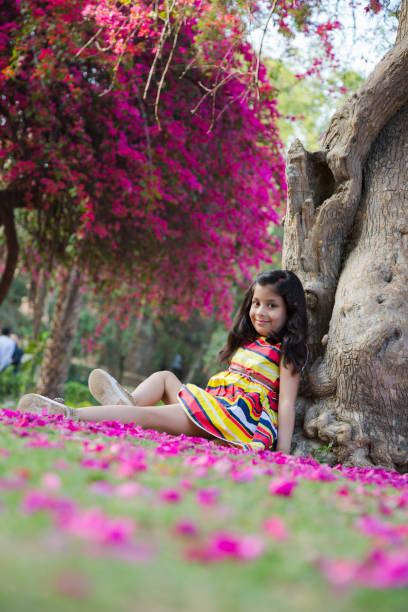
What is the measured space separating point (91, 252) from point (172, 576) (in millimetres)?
5899

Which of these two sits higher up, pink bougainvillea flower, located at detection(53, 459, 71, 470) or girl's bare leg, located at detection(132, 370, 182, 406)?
pink bougainvillea flower, located at detection(53, 459, 71, 470)

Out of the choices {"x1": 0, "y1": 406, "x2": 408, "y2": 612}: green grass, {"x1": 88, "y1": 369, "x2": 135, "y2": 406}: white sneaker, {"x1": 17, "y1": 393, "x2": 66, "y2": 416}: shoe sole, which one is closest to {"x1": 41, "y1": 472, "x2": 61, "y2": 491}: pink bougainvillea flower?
{"x1": 0, "y1": 406, "x2": 408, "y2": 612}: green grass

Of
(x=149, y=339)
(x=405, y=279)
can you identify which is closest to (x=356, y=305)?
(x=405, y=279)

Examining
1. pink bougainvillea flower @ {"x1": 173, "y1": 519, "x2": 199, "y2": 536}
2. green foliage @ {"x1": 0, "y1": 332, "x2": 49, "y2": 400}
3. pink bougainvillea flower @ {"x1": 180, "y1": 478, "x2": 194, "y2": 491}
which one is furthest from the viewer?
green foliage @ {"x1": 0, "y1": 332, "x2": 49, "y2": 400}

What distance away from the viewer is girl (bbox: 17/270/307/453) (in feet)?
10.9

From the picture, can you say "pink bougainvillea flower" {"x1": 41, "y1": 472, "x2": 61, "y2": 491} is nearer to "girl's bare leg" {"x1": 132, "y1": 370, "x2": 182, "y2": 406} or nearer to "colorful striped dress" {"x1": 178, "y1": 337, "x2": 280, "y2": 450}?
"colorful striped dress" {"x1": 178, "y1": 337, "x2": 280, "y2": 450}

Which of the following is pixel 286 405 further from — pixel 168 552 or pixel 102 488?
pixel 168 552

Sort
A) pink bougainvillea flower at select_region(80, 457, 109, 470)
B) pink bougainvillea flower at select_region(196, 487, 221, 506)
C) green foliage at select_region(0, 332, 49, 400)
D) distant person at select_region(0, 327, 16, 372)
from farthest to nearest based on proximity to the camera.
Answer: distant person at select_region(0, 327, 16, 372), green foliage at select_region(0, 332, 49, 400), pink bougainvillea flower at select_region(80, 457, 109, 470), pink bougainvillea flower at select_region(196, 487, 221, 506)

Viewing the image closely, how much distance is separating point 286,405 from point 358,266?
945mm

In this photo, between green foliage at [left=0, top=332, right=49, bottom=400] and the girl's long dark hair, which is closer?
the girl's long dark hair

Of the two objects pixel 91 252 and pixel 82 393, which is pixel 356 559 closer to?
pixel 91 252

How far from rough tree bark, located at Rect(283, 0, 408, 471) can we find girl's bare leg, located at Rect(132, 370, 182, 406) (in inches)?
32.0

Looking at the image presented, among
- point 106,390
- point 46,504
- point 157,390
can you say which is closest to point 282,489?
point 46,504

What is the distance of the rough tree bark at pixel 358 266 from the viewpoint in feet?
10.6
